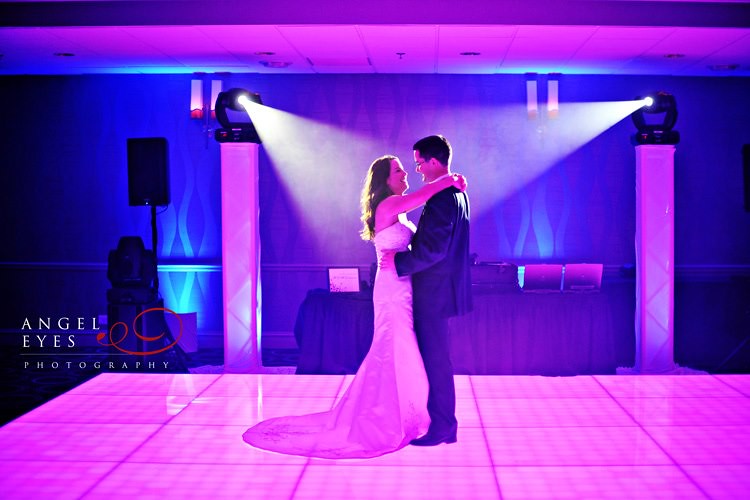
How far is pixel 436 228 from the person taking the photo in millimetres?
3631

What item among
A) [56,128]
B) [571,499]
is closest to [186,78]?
[56,128]

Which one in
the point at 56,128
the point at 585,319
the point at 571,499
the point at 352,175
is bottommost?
the point at 571,499

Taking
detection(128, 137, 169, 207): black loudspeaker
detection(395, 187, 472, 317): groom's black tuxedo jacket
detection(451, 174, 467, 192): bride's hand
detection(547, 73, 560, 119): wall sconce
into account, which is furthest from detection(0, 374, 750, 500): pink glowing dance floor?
detection(547, 73, 560, 119): wall sconce

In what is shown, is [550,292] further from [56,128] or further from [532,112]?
[56,128]

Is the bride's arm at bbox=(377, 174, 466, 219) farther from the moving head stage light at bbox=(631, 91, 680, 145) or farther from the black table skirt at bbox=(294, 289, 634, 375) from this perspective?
the moving head stage light at bbox=(631, 91, 680, 145)

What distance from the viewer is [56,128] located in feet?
24.4

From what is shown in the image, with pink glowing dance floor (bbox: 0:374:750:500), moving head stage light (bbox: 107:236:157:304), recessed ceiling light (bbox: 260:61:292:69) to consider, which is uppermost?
recessed ceiling light (bbox: 260:61:292:69)

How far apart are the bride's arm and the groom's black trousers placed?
513mm

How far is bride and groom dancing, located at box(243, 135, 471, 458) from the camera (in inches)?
145

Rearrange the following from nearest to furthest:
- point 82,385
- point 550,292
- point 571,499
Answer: point 571,499 → point 82,385 → point 550,292

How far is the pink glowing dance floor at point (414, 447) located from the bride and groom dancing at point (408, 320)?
13 cm

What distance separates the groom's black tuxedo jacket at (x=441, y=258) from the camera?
11.9 feet

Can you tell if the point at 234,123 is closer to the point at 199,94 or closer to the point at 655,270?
the point at 199,94

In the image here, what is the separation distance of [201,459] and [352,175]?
413cm
